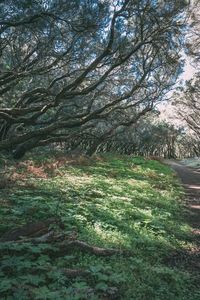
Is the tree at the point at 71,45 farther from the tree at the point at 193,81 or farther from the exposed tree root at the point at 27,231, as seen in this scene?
the exposed tree root at the point at 27,231

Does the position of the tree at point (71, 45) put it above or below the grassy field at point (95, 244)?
above

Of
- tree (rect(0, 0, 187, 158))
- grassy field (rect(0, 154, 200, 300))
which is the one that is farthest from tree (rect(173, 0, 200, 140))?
grassy field (rect(0, 154, 200, 300))

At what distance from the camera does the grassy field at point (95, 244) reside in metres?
4.95

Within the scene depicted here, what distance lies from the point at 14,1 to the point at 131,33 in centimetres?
720

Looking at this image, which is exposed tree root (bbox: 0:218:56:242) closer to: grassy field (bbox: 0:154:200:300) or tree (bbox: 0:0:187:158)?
grassy field (bbox: 0:154:200:300)

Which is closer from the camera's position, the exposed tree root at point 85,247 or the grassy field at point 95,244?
the grassy field at point 95,244

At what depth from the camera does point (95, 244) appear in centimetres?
673

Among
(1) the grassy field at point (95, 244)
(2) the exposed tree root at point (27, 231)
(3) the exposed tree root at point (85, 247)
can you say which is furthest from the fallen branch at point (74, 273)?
(2) the exposed tree root at point (27, 231)

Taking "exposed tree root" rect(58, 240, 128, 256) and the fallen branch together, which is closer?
the fallen branch

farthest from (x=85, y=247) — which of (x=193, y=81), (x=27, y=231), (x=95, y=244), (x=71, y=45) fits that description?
(x=193, y=81)

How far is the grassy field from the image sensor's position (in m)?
4.95

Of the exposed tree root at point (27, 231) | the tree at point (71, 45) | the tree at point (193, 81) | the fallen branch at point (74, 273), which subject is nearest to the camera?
the fallen branch at point (74, 273)

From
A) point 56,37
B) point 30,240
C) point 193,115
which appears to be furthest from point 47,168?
point 193,115

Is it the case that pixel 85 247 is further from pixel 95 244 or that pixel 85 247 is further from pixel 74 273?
pixel 74 273
